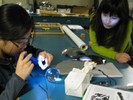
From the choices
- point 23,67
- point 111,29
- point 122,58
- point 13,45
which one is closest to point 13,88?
point 23,67

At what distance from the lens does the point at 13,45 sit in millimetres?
1059

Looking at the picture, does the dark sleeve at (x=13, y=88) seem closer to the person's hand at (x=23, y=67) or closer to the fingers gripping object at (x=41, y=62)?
the person's hand at (x=23, y=67)

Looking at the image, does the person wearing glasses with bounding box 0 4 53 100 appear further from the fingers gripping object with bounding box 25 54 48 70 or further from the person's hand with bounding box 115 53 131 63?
the person's hand with bounding box 115 53 131 63

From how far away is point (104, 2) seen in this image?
166 centimetres

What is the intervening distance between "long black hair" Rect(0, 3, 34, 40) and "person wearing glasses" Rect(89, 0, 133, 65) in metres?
0.77

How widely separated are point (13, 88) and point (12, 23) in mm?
305

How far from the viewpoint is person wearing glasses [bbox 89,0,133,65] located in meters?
1.61

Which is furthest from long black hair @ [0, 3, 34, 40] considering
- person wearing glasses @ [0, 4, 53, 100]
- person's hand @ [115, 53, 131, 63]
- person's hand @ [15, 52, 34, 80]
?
person's hand @ [115, 53, 131, 63]

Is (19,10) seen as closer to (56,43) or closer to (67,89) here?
(67,89)

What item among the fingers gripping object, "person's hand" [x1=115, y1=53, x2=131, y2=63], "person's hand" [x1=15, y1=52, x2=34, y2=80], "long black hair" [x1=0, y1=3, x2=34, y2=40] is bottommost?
"person's hand" [x1=115, y1=53, x2=131, y2=63]

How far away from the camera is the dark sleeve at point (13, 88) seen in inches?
36.8

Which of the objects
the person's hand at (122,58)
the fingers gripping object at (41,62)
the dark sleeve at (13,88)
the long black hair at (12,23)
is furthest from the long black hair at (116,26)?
the dark sleeve at (13,88)

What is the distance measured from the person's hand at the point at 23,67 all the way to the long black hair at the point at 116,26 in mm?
847

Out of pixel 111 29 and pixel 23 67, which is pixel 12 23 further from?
pixel 111 29
